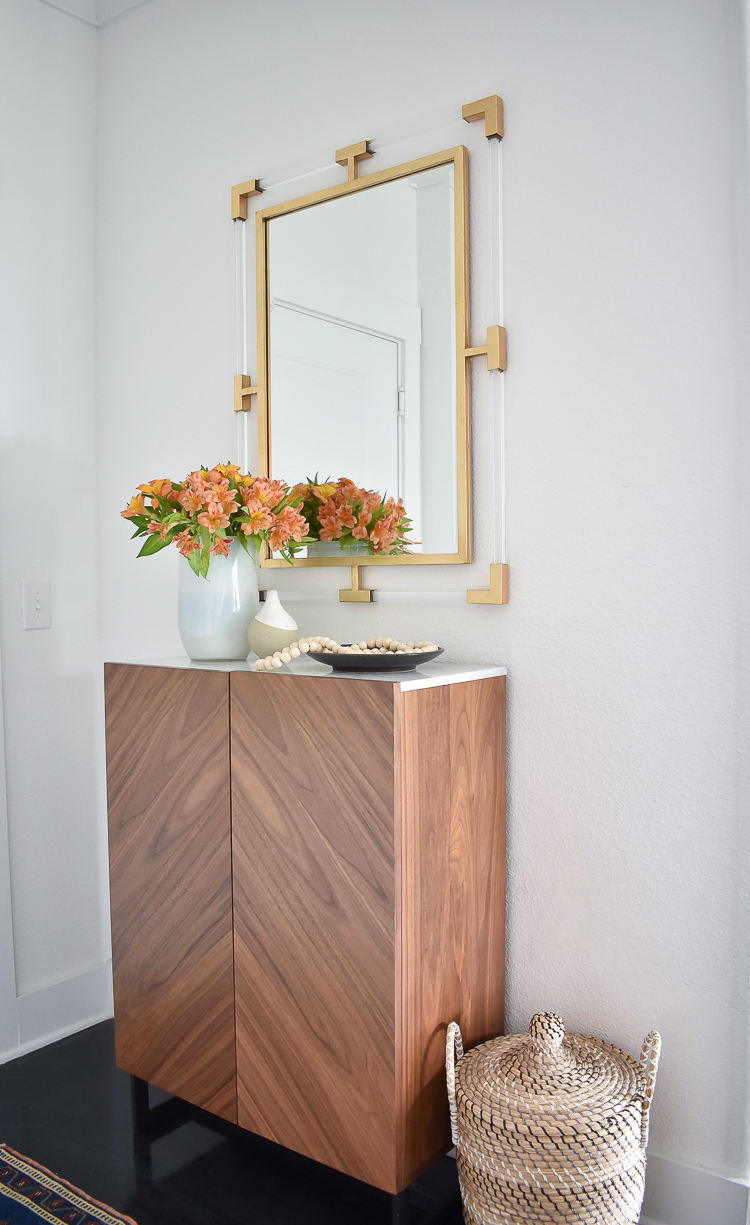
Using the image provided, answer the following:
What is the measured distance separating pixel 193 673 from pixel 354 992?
0.63 meters

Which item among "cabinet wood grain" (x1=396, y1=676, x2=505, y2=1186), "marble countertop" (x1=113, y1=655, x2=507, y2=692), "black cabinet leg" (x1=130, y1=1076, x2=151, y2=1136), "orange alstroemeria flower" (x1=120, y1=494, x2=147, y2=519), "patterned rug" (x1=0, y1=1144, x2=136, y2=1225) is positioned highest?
"orange alstroemeria flower" (x1=120, y1=494, x2=147, y2=519)

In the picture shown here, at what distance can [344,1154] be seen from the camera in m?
1.46

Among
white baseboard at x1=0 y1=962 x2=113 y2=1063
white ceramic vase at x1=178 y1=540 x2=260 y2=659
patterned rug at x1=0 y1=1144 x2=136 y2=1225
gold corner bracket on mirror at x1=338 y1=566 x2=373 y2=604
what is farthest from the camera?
white baseboard at x1=0 y1=962 x2=113 y2=1063

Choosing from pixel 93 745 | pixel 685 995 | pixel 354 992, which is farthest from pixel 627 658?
pixel 93 745

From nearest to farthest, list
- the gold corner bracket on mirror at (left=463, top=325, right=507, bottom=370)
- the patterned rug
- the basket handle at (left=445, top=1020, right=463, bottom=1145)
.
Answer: the basket handle at (left=445, top=1020, right=463, bottom=1145)
the patterned rug
the gold corner bracket on mirror at (left=463, top=325, right=507, bottom=370)

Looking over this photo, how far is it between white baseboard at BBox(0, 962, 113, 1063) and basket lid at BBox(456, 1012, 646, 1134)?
1.22 m

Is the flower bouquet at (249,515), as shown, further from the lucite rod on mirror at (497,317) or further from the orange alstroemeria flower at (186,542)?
the lucite rod on mirror at (497,317)

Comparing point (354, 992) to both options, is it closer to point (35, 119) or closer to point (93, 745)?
point (93, 745)

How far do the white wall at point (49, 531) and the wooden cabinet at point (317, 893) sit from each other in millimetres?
549

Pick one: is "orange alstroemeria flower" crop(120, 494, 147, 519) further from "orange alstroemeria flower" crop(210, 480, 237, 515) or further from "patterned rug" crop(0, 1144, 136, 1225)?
"patterned rug" crop(0, 1144, 136, 1225)

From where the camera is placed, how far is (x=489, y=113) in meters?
1.63

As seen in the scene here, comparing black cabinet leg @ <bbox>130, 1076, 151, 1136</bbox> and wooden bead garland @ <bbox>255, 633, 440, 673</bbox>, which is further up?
wooden bead garland @ <bbox>255, 633, 440, 673</bbox>

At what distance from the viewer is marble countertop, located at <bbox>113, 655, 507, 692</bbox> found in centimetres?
142

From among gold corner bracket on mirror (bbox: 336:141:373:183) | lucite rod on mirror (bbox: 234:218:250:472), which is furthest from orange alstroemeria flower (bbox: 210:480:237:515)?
gold corner bracket on mirror (bbox: 336:141:373:183)
